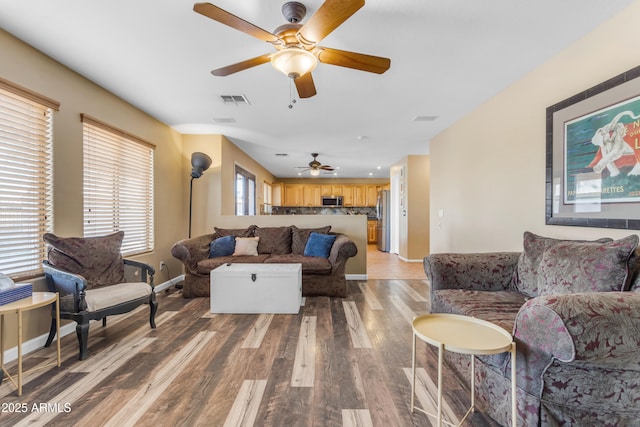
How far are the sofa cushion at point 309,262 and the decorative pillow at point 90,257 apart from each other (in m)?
1.68

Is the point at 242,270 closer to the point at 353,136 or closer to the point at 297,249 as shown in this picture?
the point at 297,249

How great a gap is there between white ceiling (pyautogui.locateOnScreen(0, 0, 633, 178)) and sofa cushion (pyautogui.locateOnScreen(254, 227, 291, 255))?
1636 millimetres

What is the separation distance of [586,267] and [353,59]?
6.18 ft

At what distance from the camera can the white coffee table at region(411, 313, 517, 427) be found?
119 centimetres

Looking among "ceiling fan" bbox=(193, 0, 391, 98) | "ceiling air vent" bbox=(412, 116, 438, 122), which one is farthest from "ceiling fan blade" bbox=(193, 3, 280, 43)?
"ceiling air vent" bbox=(412, 116, 438, 122)

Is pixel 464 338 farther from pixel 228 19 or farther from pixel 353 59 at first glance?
pixel 228 19

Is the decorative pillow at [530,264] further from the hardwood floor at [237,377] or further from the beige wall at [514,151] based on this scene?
the hardwood floor at [237,377]

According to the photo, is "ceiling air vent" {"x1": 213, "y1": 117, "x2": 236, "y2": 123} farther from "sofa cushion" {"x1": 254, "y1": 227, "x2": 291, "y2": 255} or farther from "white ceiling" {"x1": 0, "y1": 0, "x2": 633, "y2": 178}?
"sofa cushion" {"x1": 254, "y1": 227, "x2": 291, "y2": 255}

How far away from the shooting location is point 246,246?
4.16 meters

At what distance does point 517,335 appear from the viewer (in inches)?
52.4

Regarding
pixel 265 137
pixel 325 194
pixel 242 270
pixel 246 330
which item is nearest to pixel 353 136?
pixel 265 137

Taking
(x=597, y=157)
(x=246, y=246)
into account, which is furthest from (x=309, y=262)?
(x=597, y=157)

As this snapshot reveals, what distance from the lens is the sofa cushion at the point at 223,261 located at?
3645mm

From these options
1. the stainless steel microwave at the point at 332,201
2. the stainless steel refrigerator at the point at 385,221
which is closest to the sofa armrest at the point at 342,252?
the stainless steel refrigerator at the point at 385,221
